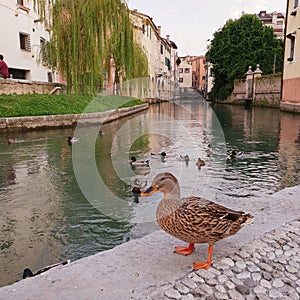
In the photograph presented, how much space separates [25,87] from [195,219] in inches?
634

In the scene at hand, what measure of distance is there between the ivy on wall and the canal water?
19.1 feet

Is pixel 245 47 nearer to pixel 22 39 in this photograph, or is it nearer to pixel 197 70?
pixel 22 39

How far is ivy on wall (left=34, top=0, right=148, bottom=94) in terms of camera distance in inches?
677

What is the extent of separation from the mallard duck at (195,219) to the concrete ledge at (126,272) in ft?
0.62

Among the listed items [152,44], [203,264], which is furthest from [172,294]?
[152,44]

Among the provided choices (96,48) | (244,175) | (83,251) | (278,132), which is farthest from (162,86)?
(83,251)

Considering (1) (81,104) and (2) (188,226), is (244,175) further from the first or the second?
(1) (81,104)

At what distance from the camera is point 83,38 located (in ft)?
57.1

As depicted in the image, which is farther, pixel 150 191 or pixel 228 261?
pixel 150 191

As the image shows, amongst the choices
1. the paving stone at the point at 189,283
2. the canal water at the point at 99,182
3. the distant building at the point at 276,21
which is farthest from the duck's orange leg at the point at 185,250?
the distant building at the point at 276,21

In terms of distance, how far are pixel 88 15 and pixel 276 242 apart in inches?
665

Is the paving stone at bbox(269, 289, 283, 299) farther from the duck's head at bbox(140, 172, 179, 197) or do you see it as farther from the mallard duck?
the duck's head at bbox(140, 172, 179, 197)

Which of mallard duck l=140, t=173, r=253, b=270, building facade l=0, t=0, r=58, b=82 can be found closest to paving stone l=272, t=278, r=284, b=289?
mallard duck l=140, t=173, r=253, b=270

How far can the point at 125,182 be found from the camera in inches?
271
